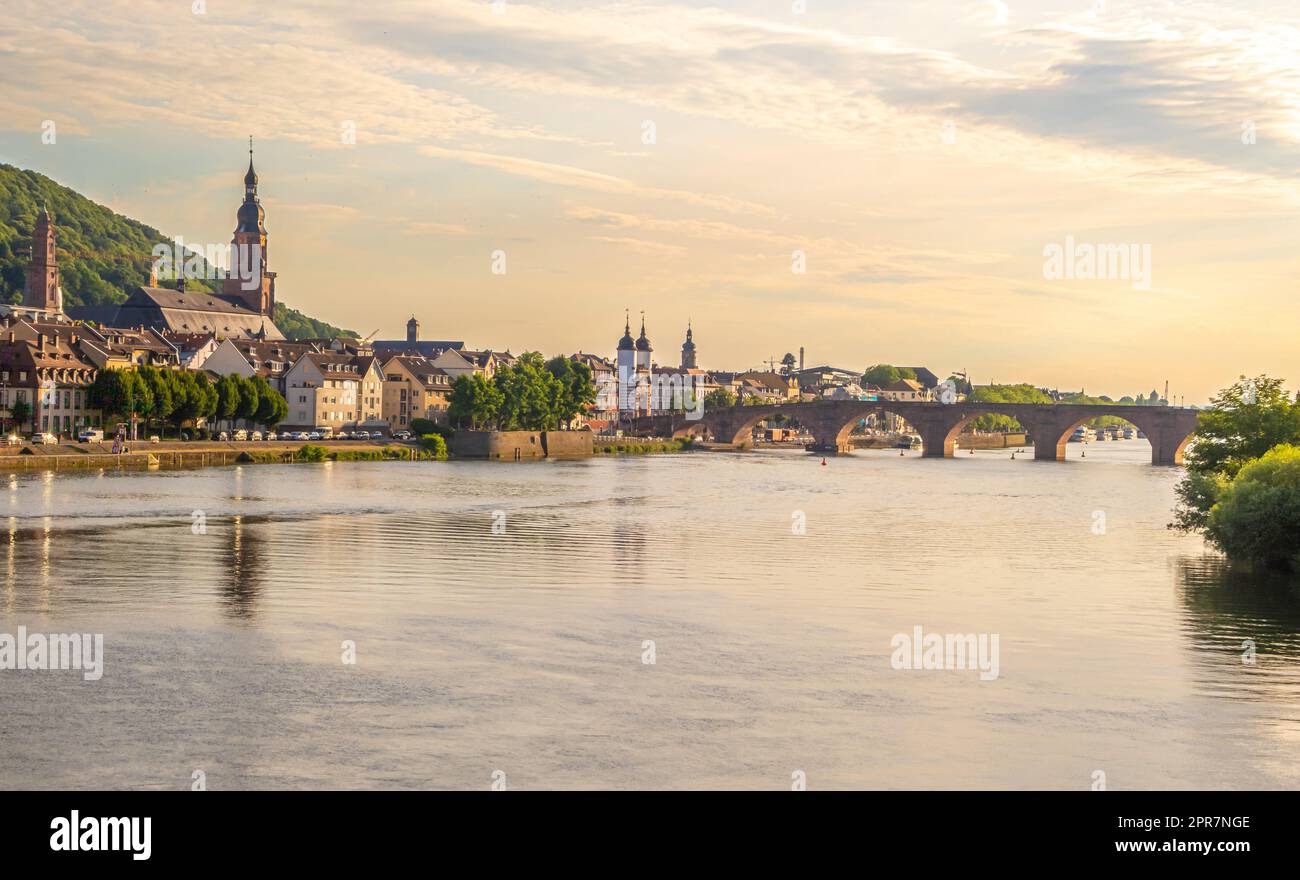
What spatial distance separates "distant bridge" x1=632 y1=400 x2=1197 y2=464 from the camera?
398 feet

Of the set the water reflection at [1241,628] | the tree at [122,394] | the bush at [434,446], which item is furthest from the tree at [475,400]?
the water reflection at [1241,628]

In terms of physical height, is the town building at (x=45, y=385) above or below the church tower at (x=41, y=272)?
below

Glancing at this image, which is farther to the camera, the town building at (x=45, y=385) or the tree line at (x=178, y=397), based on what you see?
the town building at (x=45, y=385)

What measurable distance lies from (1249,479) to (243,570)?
24842mm

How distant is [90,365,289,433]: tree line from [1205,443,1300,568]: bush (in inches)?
2632

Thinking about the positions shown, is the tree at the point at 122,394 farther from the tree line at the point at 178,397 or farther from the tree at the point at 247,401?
the tree at the point at 247,401

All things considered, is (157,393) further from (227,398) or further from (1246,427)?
(1246,427)

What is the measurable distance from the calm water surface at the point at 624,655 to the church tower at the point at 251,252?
119m

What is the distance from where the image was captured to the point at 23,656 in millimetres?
24109

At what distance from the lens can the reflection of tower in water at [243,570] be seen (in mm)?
29967

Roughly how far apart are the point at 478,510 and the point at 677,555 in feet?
56.4

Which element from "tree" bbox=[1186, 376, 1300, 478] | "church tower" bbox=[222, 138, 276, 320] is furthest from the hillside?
"tree" bbox=[1186, 376, 1300, 478]
